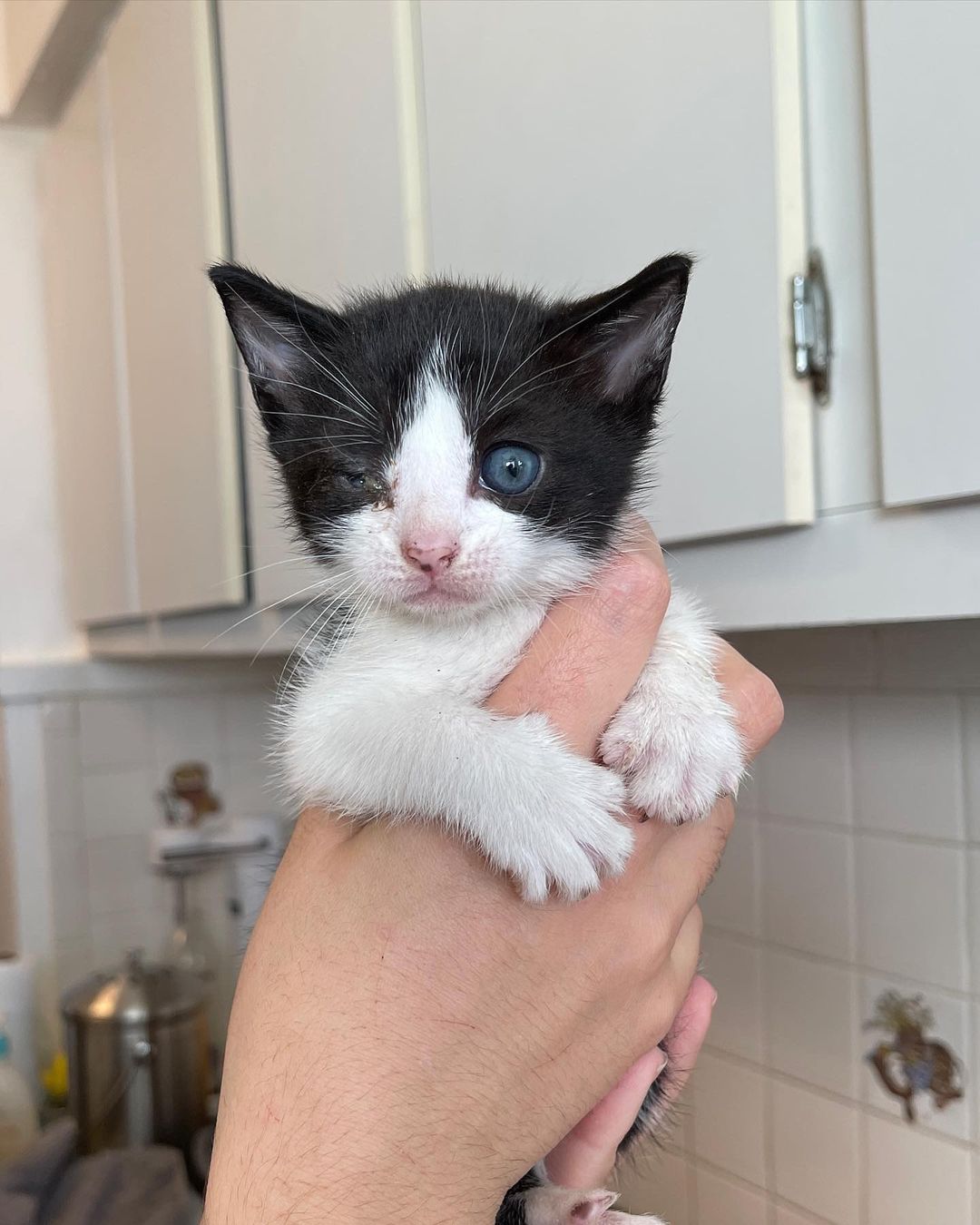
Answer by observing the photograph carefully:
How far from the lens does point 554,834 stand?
2.46 ft

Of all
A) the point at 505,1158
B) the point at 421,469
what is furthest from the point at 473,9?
the point at 505,1158

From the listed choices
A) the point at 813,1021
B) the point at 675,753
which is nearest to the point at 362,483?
the point at 675,753

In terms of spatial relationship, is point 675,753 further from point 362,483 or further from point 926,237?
point 926,237

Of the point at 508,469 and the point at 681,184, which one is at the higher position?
the point at 681,184

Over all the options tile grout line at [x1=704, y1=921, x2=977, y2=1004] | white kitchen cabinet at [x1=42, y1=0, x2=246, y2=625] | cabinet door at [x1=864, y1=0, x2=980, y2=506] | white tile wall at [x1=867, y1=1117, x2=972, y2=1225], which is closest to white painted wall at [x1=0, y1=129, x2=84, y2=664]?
white kitchen cabinet at [x1=42, y1=0, x2=246, y2=625]

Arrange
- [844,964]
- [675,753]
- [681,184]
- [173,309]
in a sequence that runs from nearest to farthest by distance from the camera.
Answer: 1. [675,753]
2. [681,184]
3. [844,964]
4. [173,309]

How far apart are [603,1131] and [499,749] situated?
424mm

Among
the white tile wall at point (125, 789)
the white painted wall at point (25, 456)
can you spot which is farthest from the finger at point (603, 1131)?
the white painted wall at point (25, 456)

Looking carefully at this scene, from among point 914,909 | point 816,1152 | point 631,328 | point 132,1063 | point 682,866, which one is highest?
point 631,328

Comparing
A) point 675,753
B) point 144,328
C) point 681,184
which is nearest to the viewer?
point 675,753

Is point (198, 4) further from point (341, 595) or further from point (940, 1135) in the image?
point (940, 1135)

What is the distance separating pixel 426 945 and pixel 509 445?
1.33 ft

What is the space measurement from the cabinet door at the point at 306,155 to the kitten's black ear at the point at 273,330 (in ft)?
1.18

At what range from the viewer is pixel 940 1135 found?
140 cm
